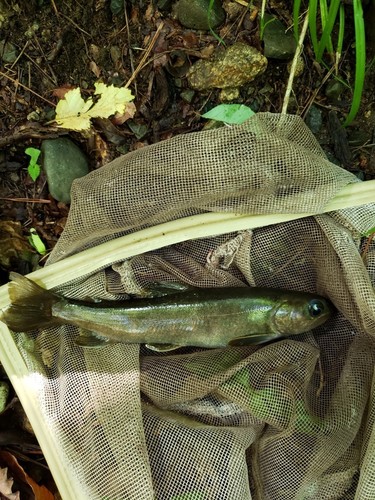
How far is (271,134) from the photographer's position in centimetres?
235

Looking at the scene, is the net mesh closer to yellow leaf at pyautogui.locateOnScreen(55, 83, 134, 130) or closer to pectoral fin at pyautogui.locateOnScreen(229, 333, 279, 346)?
pectoral fin at pyautogui.locateOnScreen(229, 333, 279, 346)

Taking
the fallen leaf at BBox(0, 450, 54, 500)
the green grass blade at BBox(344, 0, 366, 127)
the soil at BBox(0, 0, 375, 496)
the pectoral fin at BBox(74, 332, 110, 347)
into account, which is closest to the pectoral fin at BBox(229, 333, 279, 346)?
the pectoral fin at BBox(74, 332, 110, 347)

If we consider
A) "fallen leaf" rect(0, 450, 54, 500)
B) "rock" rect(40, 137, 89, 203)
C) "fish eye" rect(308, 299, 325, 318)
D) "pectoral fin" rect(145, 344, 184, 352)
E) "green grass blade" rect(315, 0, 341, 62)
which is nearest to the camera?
"green grass blade" rect(315, 0, 341, 62)

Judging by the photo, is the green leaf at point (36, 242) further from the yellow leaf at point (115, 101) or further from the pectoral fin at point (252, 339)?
the pectoral fin at point (252, 339)

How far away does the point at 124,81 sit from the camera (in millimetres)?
2930

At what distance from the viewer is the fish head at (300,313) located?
2.41m

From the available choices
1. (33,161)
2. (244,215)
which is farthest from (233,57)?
(33,161)

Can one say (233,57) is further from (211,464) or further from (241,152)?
(211,464)

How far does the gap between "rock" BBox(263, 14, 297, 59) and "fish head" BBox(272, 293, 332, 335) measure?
4.23 ft

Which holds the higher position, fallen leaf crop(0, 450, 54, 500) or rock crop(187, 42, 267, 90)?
rock crop(187, 42, 267, 90)

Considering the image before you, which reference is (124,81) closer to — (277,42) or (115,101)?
(115,101)

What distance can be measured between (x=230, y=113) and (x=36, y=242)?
1.31m

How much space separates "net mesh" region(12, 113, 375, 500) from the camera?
2.34m

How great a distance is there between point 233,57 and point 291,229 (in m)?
1.00
